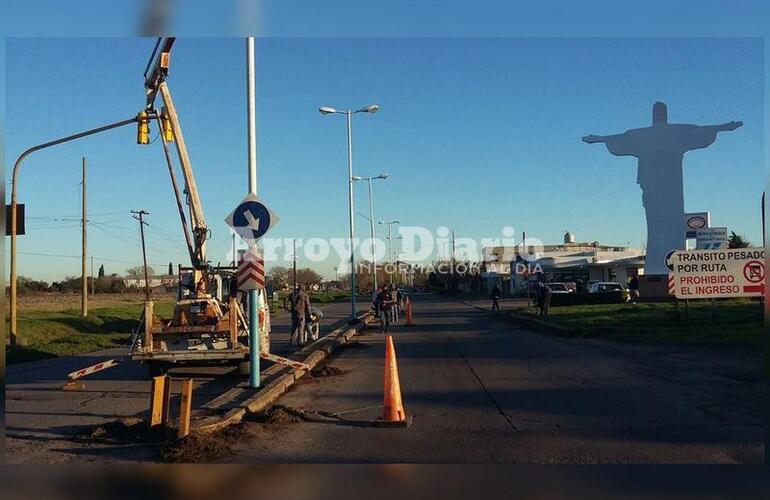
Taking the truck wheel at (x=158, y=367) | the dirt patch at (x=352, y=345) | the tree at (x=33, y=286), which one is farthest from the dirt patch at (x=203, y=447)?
the tree at (x=33, y=286)

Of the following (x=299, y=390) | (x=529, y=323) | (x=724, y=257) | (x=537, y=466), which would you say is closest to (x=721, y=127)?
(x=529, y=323)

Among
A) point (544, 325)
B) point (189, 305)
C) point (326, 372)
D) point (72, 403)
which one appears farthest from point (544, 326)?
point (72, 403)

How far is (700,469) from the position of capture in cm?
712

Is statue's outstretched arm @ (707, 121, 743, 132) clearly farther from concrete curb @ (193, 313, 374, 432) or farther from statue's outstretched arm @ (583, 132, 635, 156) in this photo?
concrete curb @ (193, 313, 374, 432)

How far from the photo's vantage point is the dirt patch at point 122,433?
8.55 metres

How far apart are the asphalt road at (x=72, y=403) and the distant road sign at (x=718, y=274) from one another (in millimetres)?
9305

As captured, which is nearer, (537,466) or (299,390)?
(537,466)

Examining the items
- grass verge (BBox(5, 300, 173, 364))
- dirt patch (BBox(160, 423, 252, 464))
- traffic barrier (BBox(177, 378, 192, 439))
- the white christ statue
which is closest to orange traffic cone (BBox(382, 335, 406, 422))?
dirt patch (BBox(160, 423, 252, 464))

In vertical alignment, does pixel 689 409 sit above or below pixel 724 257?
below

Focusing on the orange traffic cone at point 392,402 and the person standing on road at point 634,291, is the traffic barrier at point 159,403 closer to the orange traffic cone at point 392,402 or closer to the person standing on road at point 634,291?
the orange traffic cone at point 392,402

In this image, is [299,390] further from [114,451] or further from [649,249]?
[649,249]

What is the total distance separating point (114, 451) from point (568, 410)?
5809 millimetres

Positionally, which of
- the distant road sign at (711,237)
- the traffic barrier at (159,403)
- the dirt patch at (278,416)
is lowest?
the dirt patch at (278,416)

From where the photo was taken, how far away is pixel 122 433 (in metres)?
8.81
